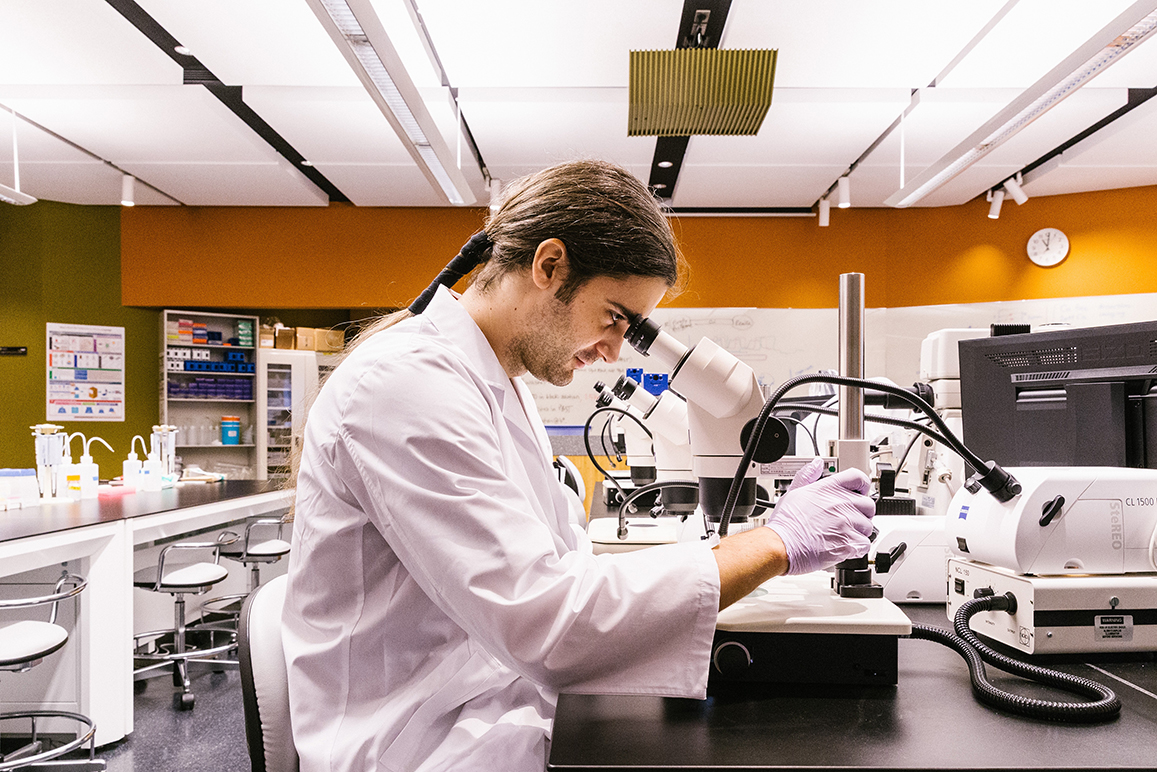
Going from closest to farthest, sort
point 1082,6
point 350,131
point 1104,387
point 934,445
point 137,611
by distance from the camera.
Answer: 1. point 1104,387
2. point 934,445
3. point 1082,6
4. point 137,611
5. point 350,131

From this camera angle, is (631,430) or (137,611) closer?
(631,430)

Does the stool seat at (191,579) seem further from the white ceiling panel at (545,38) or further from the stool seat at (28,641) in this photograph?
the white ceiling panel at (545,38)

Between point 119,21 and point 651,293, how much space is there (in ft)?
10.3

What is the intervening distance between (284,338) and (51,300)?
5.56 ft

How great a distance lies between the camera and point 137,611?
3520 millimetres

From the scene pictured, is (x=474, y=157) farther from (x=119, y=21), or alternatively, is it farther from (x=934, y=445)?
(x=934, y=445)

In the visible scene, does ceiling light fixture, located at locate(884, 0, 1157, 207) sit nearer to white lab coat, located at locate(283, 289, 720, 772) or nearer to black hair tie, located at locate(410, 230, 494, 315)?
black hair tie, located at locate(410, 230, 494, 315)

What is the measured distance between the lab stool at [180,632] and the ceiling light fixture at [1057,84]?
3891 millimetres

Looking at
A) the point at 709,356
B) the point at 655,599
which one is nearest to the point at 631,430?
the point at 709,356

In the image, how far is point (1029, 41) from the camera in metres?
3.10

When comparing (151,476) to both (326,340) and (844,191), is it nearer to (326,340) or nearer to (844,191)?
(326,340)

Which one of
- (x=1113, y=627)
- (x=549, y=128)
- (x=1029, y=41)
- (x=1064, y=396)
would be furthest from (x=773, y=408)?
(x=549, y=128)

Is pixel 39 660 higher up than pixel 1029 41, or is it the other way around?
pixel 1029 41

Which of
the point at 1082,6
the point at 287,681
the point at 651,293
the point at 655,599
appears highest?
the point at 1082,6
